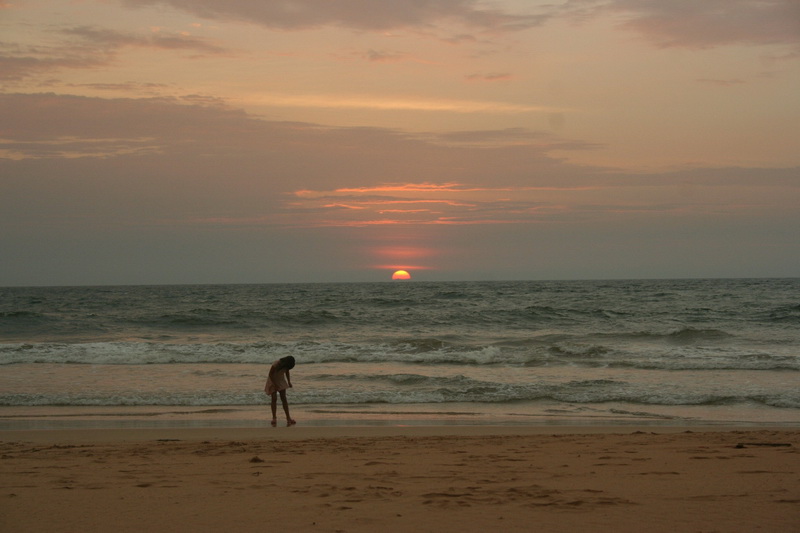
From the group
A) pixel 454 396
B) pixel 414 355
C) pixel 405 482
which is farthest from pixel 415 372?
pixel 405 482

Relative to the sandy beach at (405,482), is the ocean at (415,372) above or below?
below

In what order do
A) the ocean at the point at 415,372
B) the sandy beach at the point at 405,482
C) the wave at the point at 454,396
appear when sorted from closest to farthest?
the sandy beach at the point at 405,482 < the ocean at the point at 415,372 < the wave at the point at 454,396

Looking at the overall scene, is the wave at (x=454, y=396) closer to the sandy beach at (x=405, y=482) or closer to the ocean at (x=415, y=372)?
the ocean at (x=415, y=372)

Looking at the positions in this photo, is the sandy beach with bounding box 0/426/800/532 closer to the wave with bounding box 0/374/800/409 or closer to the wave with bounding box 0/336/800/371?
the wave with bounding box 0/374/800/409

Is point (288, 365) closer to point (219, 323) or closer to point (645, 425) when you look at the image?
point (645, 425)

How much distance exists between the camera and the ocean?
39.4 ft

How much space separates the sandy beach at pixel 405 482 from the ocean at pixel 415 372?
2.25 meters

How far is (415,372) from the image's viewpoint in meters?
17.3

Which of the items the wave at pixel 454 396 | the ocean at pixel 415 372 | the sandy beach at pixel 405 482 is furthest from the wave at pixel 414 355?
the sandy beach at pixel 405 482

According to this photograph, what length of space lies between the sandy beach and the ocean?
88.6 inches

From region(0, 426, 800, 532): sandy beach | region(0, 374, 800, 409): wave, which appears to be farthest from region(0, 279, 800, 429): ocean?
region(0, 426, 800, 532): sandy beach

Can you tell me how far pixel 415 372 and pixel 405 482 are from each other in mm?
10978

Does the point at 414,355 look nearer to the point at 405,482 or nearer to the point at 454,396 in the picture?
the point at 454,396

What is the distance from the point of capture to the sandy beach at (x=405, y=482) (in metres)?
5.10
